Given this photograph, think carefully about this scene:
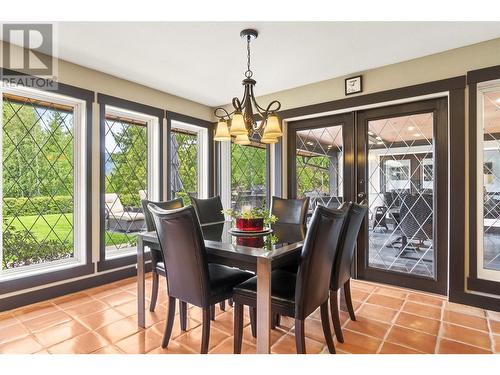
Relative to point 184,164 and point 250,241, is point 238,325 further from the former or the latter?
point 184,164

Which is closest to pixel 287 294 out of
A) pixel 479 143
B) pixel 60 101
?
pixel 479 143

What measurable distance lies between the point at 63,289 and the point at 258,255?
2.44 meters

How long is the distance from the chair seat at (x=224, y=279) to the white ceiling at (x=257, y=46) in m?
1.92

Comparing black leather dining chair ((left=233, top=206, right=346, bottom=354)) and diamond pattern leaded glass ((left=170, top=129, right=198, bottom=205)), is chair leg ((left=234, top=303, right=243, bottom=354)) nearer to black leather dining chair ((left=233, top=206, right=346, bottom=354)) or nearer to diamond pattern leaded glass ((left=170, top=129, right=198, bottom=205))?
black leather dining chair ((left=233, top=206, right=346, bottom=354))

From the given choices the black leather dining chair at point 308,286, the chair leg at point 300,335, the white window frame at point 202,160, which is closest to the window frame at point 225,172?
the white window frame at point 202,160

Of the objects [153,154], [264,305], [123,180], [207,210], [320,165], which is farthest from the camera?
[153,154]

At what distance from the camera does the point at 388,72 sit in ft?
10.0

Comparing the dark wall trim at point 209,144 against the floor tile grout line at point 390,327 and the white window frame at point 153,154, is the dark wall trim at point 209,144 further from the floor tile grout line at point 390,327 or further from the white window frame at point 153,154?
the floor tile grout line at point 390,327

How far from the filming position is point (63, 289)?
2.90 meters

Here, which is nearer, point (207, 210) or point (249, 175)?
point (207, 210)

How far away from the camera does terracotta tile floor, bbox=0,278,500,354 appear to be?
1945 mm

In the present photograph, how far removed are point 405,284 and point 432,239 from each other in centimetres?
57

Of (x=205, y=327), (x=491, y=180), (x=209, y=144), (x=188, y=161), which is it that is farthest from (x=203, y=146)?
(x=491, y=180)
